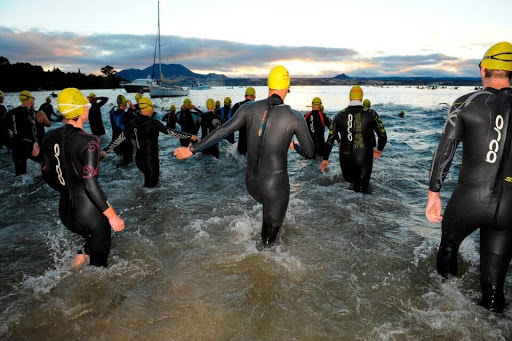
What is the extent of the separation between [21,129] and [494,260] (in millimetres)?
10604

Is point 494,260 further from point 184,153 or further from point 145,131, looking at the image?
point 145,131

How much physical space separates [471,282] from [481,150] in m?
2.01

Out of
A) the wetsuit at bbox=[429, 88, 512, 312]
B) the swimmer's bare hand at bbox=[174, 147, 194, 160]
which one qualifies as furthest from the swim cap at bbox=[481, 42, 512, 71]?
the swimmer's bare hand at bbox=[174, 147, 194, 160]

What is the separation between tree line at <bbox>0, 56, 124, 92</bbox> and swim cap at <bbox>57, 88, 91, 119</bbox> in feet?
335

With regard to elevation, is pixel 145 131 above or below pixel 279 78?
below

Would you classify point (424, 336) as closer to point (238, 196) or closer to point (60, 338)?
point (60, 338)

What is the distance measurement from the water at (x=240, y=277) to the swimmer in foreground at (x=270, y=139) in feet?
3.56

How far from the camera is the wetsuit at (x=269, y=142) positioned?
3607mm

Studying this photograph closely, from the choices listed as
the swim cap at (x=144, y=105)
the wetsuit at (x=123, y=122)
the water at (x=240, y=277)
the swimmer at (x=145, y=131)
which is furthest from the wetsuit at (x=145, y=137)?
the wetsuit at (x=123, y=122)

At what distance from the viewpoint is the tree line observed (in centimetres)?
8499

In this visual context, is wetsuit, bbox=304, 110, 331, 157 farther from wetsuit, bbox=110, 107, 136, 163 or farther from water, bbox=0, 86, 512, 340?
wetsuit, bbox=110, 107, 136, 163

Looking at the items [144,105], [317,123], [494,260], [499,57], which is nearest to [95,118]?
[144,105]

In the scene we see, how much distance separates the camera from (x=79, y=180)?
3.25m

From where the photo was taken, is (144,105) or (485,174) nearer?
(485,174)
